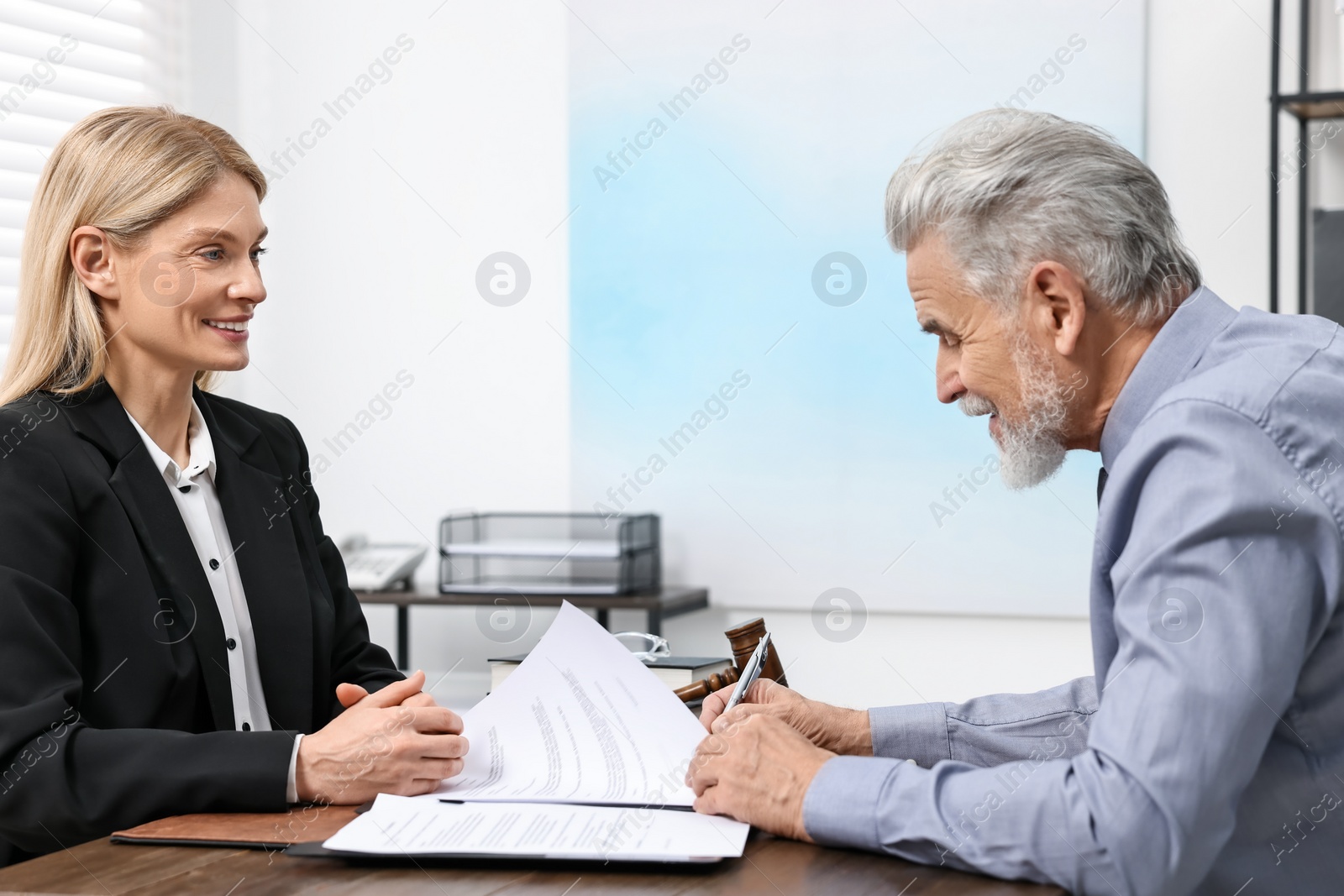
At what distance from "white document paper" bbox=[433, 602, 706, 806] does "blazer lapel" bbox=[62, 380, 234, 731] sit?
1.36 feet

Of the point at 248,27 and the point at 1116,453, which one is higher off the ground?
the point at 248,27

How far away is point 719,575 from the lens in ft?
10.5

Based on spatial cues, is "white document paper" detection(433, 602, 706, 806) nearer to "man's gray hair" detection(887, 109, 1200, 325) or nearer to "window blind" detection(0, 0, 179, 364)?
"man's gray hair" detection(887, 109, 1200, 325)

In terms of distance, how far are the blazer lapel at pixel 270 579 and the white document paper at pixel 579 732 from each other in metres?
0.46

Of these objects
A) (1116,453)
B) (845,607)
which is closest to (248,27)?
(845,607)

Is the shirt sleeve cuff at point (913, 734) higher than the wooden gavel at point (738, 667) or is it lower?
lower

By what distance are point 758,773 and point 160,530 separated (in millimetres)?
842

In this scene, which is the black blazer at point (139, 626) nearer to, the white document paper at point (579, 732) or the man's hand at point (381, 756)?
the man's hand at point (381, 756)

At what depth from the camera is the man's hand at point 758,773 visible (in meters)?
0.99

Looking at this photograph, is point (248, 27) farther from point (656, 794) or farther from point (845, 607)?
point (656, 794)

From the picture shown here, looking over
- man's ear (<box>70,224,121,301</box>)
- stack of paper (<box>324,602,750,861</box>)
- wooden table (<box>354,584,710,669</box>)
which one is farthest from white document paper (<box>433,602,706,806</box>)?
wooden table (<box>354,584,710,669</box>)

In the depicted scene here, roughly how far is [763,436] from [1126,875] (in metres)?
2.32

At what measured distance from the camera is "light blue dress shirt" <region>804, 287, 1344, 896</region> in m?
0.87

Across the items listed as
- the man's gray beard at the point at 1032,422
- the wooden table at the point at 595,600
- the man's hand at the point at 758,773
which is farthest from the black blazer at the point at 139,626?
the wooden table at the point at 595,600
